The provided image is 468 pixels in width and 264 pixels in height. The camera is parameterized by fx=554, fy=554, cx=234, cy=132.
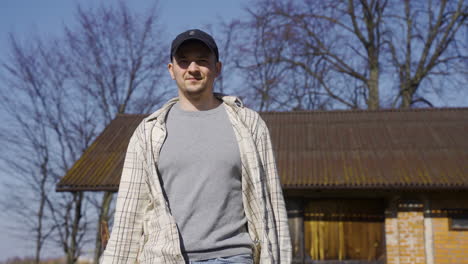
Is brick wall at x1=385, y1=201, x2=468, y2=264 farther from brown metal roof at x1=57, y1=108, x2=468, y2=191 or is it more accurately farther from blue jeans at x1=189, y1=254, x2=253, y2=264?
blue jeans at x1=189, y1=254, x2=253, y2=264

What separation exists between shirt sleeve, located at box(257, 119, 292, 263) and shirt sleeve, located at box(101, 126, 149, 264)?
0.57m

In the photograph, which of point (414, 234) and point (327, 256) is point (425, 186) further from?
point (327, 256)

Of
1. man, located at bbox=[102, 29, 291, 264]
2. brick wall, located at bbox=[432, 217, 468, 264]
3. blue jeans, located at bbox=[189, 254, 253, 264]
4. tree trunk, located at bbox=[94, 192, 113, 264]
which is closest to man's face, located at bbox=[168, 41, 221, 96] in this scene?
man, located at bbox=[102, 29, 291, 264]

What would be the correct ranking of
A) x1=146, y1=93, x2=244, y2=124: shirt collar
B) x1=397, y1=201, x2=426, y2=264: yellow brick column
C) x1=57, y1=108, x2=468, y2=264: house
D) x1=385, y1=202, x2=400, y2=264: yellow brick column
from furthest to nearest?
1. x1=385, y1=202, x2=400, y2=264: yellow brick column
2. x1=397, y1=201, x2=426, y2=264: yellow brick column
3. x1=57, y1=108, x2=468, y2=264: house
4. x1=146, y1=93, x2=244, y2=124: shirt collar

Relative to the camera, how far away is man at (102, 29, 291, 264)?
239cm

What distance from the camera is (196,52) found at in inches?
102

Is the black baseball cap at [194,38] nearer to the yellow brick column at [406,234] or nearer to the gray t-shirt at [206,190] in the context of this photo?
the gray t-shirt at [206,190]

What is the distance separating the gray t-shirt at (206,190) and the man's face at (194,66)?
201 mm

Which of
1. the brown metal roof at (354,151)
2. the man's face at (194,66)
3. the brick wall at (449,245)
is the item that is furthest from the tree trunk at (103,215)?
the man's face at (194,66)

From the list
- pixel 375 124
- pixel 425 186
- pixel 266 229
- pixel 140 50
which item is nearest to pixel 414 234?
pixel 425 186

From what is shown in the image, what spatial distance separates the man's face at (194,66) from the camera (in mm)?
2584

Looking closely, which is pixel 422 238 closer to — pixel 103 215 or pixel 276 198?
pixel 276 198

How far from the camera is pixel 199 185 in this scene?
2.42 meters

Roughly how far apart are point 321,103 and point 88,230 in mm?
10486
